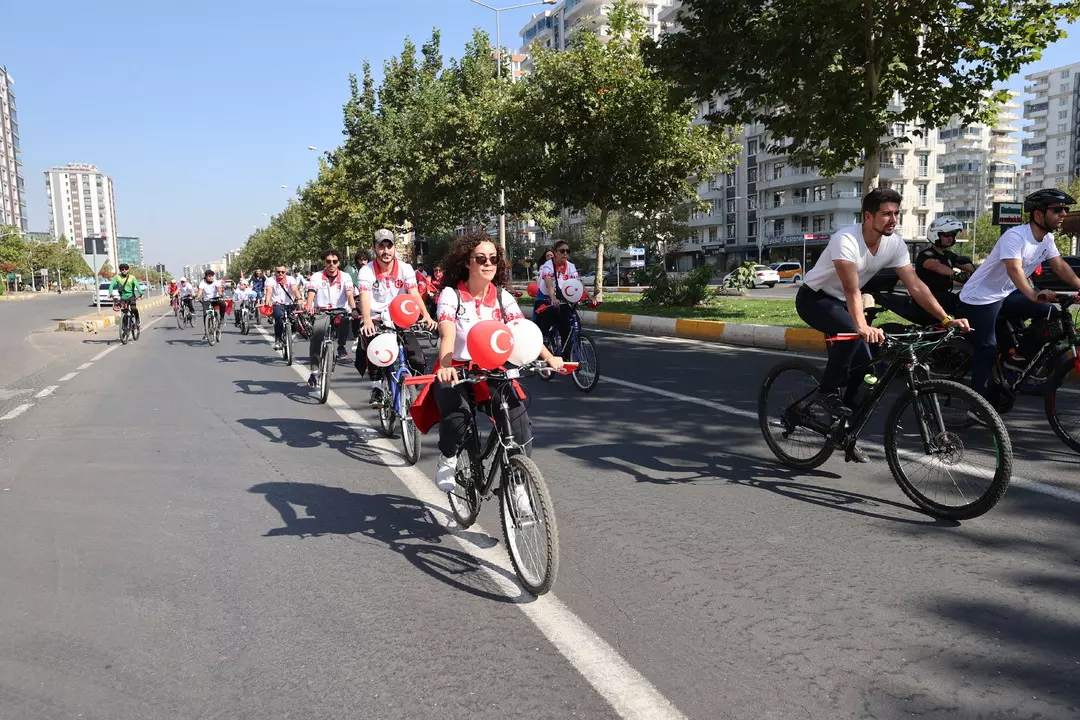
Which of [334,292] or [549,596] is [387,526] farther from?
[334,292]

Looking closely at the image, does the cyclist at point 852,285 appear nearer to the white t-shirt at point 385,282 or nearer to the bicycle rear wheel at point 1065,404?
the bicycle rear wheel at point 1065,404

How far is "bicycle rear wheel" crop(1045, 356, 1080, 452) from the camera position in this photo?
5.69 metres

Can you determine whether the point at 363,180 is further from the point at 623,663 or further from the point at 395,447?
the point at 623,663

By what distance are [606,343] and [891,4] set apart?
7204 millimetres

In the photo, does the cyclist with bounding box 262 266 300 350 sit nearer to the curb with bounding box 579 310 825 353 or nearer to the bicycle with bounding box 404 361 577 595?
the curb with bounding box 579 310 825 353

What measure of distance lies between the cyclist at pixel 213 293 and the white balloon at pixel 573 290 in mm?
11649

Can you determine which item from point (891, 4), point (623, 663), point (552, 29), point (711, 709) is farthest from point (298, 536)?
point (552, 29)

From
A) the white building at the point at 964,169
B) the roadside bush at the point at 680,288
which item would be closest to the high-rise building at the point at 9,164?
the white building at the point at 964,169

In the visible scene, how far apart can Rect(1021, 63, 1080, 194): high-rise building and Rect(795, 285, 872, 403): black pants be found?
14895 cm

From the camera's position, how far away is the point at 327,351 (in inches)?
364

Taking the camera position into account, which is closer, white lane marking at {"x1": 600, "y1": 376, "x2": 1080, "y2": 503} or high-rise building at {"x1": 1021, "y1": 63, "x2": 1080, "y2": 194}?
white lane marking at {"x1": 600, "y1": 376, "x2": 1080, "y2": 503}

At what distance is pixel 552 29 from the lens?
103 metres

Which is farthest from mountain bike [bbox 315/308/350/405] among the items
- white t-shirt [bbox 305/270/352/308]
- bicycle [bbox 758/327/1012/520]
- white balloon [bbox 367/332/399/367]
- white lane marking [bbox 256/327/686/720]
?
bicycle [bbox 758/327/1012/520]

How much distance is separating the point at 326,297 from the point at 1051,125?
162 m
